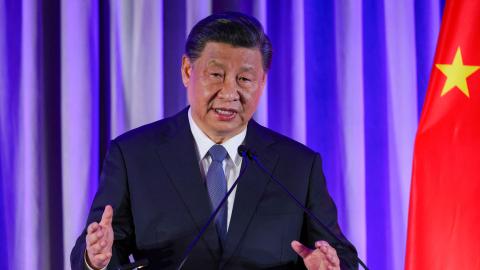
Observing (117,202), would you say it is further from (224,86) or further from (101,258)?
(224,86)

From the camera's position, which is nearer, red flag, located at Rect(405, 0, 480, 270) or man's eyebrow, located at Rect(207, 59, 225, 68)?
Answer: man's eyebrow, located at Rect(207, 59, 225, 68)

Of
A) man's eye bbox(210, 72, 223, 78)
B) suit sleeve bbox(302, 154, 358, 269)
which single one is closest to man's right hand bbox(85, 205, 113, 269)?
man's eye bbox(210, 72, 223, 78)

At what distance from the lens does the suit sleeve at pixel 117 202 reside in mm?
1697

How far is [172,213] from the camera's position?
1.73 m

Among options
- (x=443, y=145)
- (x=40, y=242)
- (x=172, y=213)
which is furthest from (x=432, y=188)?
(x=40, y=242)

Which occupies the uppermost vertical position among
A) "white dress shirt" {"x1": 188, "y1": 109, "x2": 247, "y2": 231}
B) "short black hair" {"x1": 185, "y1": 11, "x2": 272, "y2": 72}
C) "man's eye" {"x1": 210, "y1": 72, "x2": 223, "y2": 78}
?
"short black hair" {"x1": 185, "y1": 11, "x2": 272, "y2": 72}

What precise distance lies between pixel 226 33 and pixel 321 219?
66 centimetres

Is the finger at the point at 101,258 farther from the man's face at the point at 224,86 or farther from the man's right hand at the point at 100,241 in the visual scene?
the man's face at the point at 224,86

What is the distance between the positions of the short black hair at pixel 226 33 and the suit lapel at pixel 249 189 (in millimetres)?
296

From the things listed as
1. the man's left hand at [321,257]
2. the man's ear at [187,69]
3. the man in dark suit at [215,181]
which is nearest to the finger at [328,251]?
the man's left hand at [321,257]

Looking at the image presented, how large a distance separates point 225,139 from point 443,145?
3.04 feet

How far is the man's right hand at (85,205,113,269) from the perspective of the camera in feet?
4.56

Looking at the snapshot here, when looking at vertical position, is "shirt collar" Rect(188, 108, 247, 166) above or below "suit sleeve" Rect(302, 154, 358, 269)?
above

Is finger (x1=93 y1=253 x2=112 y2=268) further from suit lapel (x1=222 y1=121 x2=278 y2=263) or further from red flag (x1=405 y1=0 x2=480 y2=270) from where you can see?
red flag (x1=405 y1=0 x2=480 y2=270)
